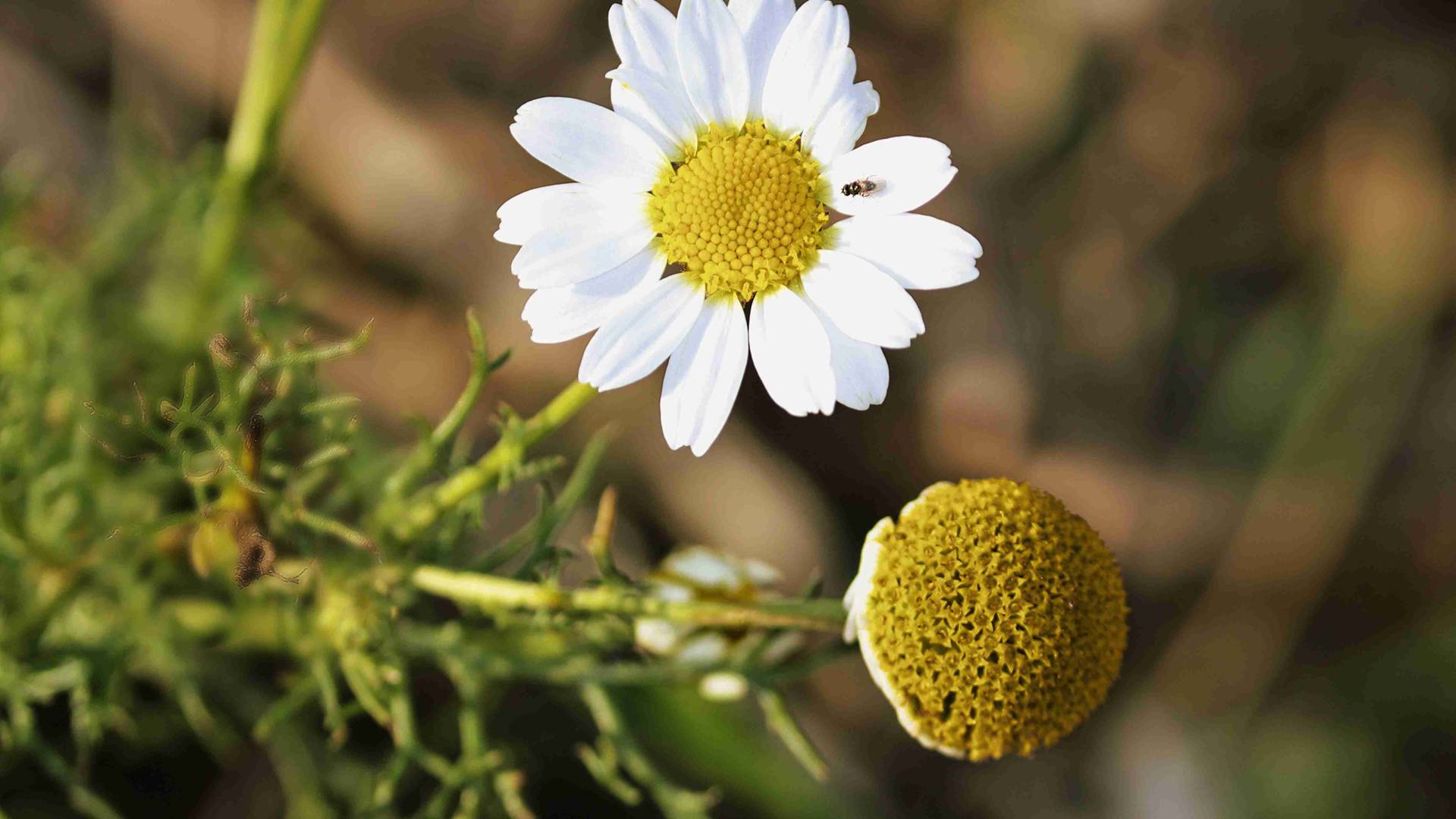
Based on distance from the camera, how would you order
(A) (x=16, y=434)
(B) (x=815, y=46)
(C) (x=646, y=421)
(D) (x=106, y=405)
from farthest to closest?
(C) (x=646, y=421), (D) (x=106, y=405), (A) (x=16, y=434), (B) (x=815, y=46)

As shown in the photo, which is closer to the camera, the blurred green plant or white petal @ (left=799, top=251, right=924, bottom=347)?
white petal @ (left=799, top=251, right=924, bottom=347)

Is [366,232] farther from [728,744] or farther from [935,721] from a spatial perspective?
[935,721]

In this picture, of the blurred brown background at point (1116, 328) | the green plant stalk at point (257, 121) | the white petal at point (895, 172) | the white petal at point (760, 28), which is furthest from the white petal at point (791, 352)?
the blurred brown background at point (1116, 328)

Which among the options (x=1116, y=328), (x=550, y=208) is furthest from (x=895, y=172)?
(x=1116, y=328)

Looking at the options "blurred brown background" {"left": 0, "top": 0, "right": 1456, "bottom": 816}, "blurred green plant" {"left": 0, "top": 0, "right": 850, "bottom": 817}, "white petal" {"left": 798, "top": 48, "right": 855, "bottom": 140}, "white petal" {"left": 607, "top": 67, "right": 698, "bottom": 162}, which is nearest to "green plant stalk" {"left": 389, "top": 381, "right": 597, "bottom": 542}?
"blurred green plant" {"left": 0, "top": 0, "right": 850, "bottom": 817}

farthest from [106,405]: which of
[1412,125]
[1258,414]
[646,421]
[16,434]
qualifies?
[1412,125]

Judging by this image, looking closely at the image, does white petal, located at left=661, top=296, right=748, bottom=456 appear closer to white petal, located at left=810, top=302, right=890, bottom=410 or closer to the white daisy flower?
the white daisy flower

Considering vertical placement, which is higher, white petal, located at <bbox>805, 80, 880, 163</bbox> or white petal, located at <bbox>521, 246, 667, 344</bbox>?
white petal, located at <bbox>805, 80, 880, 163</bbox>
